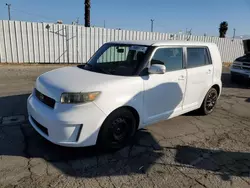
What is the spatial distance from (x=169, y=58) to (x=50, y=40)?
31.0ft

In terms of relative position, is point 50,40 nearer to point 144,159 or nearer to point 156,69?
point 156,69

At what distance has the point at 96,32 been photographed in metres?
12.7

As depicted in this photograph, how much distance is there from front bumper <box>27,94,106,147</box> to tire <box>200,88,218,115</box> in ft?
9.70

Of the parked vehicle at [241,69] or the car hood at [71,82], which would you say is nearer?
the car hood at [71,82]

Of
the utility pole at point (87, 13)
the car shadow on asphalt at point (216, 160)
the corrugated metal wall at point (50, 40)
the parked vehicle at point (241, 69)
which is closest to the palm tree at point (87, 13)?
the utility pole at point (87, 13)

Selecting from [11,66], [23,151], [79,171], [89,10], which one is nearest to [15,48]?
[11,66]

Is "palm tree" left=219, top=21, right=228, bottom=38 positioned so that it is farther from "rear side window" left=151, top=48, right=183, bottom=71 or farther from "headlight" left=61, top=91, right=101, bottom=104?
"headlight" left=61, top=91, right=101, bottom=104

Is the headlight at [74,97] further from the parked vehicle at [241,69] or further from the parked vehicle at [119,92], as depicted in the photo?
the parked vehicle at [241,69]

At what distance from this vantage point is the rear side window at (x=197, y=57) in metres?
4.33

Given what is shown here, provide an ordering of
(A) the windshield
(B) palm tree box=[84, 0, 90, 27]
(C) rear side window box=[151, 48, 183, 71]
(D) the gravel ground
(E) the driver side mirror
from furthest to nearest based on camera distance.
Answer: (B) palm tree box=[84, 0, 90, 27], (C) rear side window box=[151, 48, 183, 71], (A) the windshield, (E) the driver side mirror, (D) the gravel ground

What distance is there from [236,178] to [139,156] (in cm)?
137

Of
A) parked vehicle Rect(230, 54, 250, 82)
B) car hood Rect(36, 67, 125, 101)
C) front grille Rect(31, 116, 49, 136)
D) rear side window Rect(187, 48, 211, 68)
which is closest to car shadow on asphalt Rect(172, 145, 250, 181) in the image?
car hood Rect(36, 67, 125, 101)

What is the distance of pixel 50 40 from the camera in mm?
11641

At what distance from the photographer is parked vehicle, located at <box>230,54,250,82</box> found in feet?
30.2
